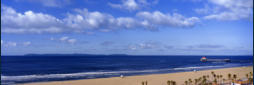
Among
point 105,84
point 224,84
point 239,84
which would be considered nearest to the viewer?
point 239,84

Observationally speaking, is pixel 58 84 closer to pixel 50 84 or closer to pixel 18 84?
pixel 50 84

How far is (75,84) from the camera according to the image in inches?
693

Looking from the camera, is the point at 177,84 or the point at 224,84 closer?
the point at 224,84

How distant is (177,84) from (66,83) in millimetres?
9417

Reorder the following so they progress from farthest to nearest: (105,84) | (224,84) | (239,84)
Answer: (105,84) → (224,84) → (239,84)

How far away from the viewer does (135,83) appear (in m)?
18.0

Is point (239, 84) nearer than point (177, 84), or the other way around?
point (239, 84)

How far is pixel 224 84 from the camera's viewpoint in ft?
50.7

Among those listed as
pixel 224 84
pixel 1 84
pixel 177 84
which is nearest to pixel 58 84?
pixel 1 84

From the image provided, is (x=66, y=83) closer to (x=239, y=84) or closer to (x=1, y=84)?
(x=1, y=84)

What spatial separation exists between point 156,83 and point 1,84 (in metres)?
13.4

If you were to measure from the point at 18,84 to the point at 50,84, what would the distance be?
10.4 ft

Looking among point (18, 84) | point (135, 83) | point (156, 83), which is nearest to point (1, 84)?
point (18, 84)

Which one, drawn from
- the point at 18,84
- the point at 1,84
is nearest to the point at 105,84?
the point at 18,84
